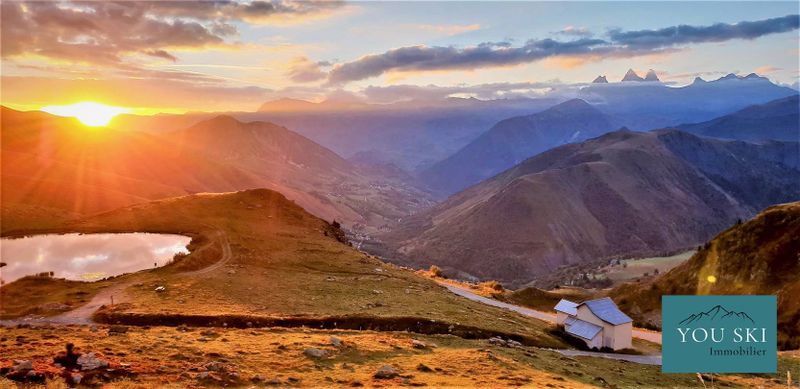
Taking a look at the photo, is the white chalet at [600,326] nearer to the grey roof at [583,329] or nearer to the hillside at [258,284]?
the grey roof at [583,329]

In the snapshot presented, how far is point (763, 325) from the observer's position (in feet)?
60.2

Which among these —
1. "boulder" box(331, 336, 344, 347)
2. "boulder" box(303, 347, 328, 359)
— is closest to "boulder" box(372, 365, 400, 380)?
"boulder" box(303, 347, 328, 359)

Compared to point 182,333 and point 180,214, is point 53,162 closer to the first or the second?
point 180,214

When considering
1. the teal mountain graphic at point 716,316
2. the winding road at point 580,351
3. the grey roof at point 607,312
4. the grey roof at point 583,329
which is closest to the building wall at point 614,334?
the grey roof at point 607,312

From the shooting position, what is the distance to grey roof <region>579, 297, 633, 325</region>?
50.1 meters

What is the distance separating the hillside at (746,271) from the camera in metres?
63.4

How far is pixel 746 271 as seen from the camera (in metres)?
70.8

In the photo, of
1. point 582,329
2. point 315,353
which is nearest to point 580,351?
point 582,329

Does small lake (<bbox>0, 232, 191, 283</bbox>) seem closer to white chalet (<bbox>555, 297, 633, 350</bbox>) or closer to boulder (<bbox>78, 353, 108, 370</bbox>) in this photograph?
boulder (<bbox>78, 353, 108, 370</bbox>)

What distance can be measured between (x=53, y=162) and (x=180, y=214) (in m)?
115

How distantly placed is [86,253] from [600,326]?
5223cm

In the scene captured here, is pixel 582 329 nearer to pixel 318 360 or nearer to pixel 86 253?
pixel 318 360

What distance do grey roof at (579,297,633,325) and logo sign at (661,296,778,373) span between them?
3285 centimetres

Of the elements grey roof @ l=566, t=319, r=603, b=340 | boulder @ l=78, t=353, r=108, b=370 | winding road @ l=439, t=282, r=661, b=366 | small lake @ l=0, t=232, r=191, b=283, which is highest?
small lake @ l=0, t=232, r=191, b=283
